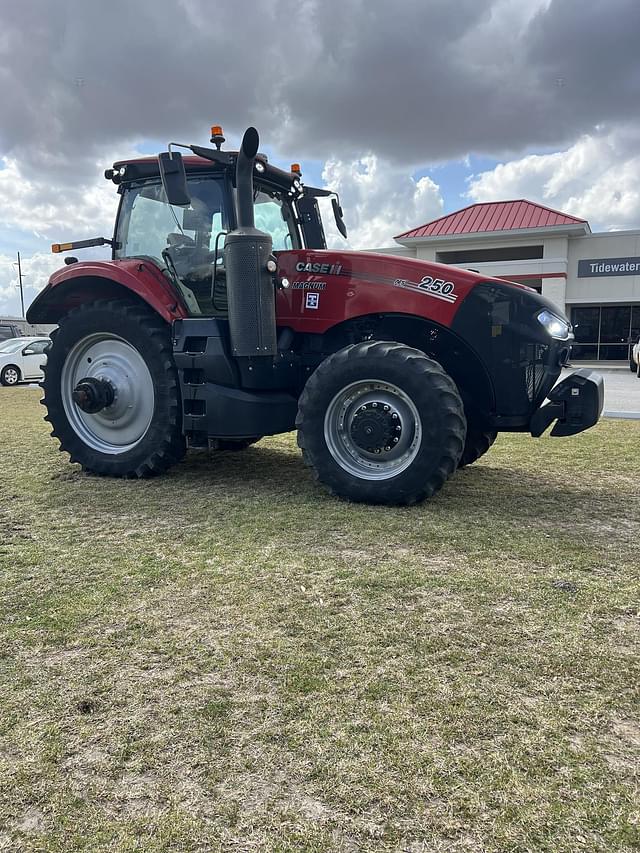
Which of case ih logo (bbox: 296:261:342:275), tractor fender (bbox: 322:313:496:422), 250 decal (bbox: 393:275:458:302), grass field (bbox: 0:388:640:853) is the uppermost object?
case ih logo (bbox: 296:261:342:275)

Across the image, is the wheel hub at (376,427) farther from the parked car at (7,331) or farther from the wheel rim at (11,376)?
the parked car at (7,331)

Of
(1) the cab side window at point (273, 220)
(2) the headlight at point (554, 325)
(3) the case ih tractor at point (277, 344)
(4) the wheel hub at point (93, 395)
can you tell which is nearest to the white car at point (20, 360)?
(3) the case ih tractor at point (277, 344)

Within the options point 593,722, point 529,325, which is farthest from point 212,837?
point 529,325

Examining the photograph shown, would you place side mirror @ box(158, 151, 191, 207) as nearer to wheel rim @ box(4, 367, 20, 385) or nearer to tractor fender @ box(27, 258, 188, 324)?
tractor fender @ box(27, 258, 188, 324)

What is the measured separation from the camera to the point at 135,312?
5.51 meters

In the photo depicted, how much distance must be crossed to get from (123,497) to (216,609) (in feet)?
7.63

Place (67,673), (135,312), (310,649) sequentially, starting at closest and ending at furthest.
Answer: (67,673), (310,649), (135,312)

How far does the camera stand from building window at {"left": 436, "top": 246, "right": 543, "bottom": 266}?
92.1 feet

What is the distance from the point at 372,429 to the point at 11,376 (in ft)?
55.2

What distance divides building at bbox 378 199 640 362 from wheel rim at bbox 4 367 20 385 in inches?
665

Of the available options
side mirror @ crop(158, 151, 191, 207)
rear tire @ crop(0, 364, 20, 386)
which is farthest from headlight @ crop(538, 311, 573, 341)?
rear tire @ crop(0, 364, 20, 386)

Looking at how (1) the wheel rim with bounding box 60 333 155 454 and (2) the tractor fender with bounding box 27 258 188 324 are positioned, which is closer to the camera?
(2) the tractor fender with bounding box 27 258 188 324

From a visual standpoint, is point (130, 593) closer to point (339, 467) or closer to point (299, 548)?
point (299, 548)

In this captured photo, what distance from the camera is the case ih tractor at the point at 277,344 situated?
4676mm
